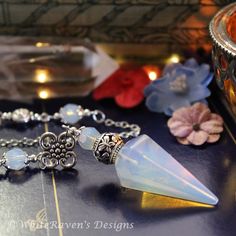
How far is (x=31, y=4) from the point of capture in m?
0.73

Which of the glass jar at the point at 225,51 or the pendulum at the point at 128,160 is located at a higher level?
the glass jar at the point at 225,51

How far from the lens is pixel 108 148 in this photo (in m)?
0.56

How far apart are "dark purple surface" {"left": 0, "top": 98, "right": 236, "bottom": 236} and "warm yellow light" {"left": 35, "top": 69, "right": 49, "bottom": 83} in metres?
0.16

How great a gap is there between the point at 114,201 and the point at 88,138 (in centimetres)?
8

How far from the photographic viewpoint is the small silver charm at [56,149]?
22.9 inches

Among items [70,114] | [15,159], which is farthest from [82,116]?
[15,159]

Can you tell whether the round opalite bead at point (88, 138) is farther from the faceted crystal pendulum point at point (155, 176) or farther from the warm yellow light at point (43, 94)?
the warm yellow light at point (43, 94)

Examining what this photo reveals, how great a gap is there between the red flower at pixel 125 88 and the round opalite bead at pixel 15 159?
17 centimetres

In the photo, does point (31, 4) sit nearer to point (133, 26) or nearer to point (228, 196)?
point (133, 26)

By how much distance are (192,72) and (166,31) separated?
89 millimetres

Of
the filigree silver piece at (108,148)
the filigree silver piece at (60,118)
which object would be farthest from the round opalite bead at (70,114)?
the filigree silver piece at (108,148)

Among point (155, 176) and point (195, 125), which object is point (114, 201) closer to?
point (155, 176)

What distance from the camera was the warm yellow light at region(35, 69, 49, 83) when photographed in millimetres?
750

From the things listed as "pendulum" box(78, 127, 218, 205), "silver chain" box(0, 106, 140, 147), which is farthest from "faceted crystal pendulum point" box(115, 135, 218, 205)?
"silver chain" box(0, 106, 140, 147)
